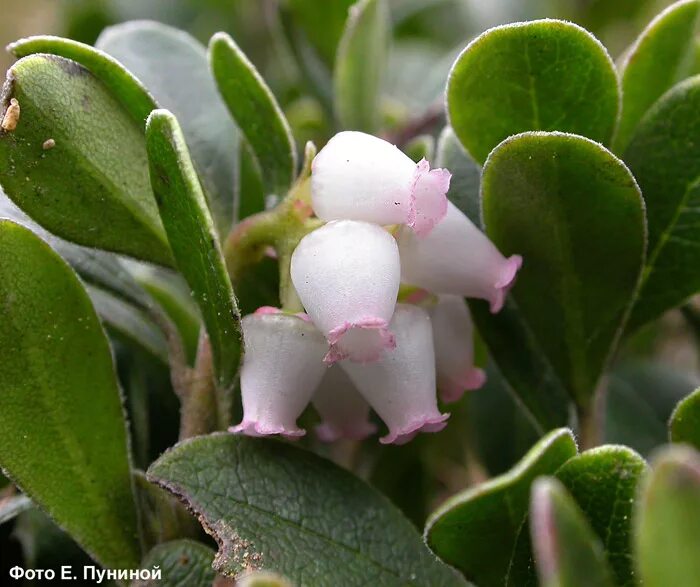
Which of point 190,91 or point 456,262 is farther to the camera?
point 190,91

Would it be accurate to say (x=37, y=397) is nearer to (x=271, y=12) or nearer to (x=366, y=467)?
(x=366, y=467)

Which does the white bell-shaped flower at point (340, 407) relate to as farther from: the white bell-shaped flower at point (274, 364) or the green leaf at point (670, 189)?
the green leaf at point (670, 189)

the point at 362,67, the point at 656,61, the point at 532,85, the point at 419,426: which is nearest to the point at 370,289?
the point at 419,426

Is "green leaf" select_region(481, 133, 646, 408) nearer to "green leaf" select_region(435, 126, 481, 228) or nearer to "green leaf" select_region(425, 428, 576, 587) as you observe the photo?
"green leaf" select_region(435, 126, 481, 228)

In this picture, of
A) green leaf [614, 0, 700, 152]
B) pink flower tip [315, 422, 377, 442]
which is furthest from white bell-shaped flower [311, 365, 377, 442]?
green leaf [614, 0, 700, 152]

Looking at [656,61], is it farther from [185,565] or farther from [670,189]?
[185,565]

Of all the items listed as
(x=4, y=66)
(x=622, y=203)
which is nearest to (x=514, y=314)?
(x=622, y=203)
